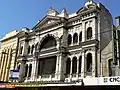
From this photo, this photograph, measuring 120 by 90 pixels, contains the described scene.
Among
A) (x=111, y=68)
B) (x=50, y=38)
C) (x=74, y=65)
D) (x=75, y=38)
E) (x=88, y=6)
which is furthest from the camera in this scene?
(x=50, y=38)

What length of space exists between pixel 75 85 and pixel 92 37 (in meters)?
6.50

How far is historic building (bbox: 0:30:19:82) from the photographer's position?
1406 inches

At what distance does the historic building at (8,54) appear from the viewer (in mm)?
35719

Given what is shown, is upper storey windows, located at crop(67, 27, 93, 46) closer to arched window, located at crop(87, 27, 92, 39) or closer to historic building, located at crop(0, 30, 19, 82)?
arched window, located at crop(87, 27, 92, 39)

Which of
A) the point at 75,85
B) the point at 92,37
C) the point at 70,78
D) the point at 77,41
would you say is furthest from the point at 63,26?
the point at 75,85

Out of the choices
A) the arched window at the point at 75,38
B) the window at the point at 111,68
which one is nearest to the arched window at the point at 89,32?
the arched window at the point at 75,38

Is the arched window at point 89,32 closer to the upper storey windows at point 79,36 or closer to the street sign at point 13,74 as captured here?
the upper storey windows at point 79,36

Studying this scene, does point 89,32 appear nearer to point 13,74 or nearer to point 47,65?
point 47,65

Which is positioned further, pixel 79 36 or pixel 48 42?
pixel 48 42

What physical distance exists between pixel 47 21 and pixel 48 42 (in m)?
3.39

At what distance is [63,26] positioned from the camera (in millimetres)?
28594

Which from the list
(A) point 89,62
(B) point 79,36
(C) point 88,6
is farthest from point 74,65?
(C) point 88,6

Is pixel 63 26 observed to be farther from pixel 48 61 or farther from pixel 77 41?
pixel 48 61

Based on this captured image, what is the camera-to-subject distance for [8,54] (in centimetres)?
3694
